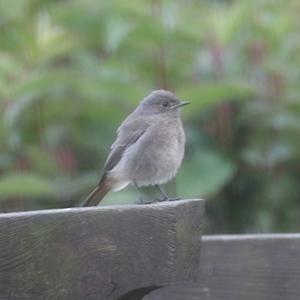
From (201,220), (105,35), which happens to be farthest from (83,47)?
(201,220)

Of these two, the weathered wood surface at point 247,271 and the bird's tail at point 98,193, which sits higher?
the weathered wood surface at point 247,271

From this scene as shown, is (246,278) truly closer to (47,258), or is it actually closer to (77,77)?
(47,258)

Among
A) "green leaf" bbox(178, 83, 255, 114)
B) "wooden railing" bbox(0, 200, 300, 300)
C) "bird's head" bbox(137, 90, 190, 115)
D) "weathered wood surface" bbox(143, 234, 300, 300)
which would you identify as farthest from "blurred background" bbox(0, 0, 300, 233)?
"wooden railing" bbox(0, 200, 300, 300)

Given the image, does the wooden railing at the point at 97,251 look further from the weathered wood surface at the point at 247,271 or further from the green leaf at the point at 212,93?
the green leaf at the point at 212,93

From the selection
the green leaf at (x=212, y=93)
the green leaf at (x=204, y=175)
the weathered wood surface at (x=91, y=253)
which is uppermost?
the weathered wood surface at (x=91, y=253)

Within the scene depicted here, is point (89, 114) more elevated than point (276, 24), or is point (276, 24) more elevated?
point (276, 24)

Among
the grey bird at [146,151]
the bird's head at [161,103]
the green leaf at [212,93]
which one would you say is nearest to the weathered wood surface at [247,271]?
the grey bird at [146,151]

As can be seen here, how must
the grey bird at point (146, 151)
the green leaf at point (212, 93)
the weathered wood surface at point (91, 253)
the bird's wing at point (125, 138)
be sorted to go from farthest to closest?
the green leaf at point (212, 93) → the bird's wing at point (125, 138) → the grey bird at point (146, 151) → the weathered wood surface at point (91, 253)

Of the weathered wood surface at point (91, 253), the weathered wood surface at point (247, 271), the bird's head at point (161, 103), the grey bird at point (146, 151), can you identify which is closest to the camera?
the weathered wood surface at point (91, 253)
